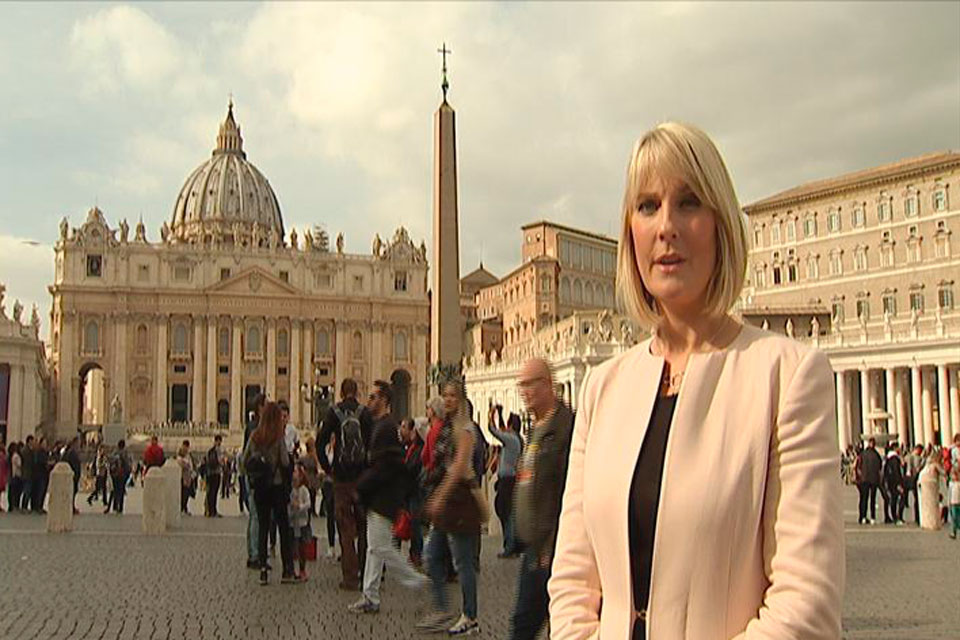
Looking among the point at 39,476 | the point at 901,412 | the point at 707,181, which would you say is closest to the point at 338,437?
the point at 707,181

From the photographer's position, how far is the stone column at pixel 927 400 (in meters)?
42.5

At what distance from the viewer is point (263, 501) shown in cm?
1039

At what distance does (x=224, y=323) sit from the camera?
81188 millimetres

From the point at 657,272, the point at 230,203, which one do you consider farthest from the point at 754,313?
the point at 230,203

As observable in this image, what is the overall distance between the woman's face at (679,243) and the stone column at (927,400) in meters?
43.4

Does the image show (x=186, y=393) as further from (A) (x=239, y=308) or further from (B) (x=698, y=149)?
(B) (x=698, y=149)

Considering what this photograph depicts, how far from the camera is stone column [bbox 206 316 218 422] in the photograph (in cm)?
7994

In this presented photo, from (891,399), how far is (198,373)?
5169 cm

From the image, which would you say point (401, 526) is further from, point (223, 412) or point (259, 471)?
point (223, 412)

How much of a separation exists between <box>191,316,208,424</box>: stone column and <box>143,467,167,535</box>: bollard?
6430 cm

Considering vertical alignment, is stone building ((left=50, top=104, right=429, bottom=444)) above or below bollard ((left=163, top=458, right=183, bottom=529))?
above

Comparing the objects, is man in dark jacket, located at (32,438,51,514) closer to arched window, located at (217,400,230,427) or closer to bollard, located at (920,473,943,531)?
bollard, located at (920,473,943,531)

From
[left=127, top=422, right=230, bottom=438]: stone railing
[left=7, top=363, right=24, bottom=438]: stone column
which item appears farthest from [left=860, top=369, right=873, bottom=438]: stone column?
[left=7, top=363, right=24, bottom=438]: stone column

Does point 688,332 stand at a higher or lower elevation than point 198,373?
lower
